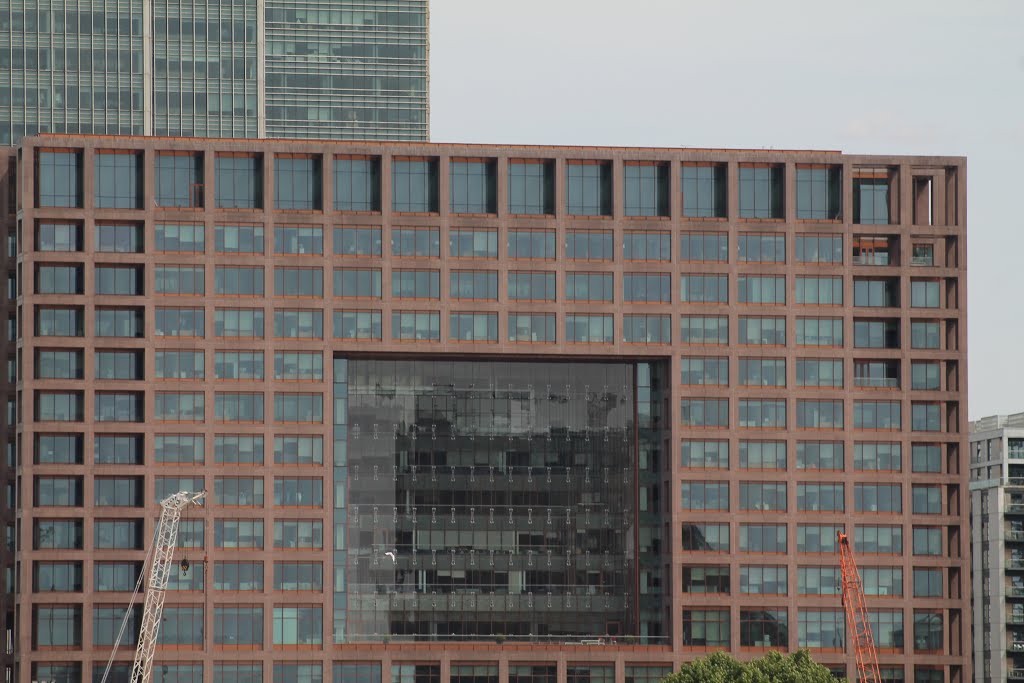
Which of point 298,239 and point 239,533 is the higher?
point 298,239

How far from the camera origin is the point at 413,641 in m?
197

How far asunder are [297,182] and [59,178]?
72.9 feet

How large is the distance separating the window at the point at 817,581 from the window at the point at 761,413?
14.0 metres

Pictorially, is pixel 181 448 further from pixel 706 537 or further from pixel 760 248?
pixel 760 248

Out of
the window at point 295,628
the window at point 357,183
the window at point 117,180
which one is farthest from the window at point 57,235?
the window at point 295,628

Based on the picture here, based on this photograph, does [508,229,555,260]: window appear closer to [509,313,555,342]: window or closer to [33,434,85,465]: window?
[509,313,555,342]: window

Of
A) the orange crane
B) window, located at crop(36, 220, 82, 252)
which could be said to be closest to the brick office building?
window, located at crop(36, 220, 82, 252)

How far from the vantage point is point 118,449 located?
19138cm

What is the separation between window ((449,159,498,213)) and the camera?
19812 cm

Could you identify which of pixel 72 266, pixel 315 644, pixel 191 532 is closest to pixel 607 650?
pixel 315 644

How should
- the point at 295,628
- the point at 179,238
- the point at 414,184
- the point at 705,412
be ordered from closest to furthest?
the point at 295,628
the point at 179,238
the point at 705,412
the point at 414,184

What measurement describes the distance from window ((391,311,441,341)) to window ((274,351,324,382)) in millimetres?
7651

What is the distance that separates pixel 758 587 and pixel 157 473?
5761cm

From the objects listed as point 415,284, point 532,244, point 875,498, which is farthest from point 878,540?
point 415,284
